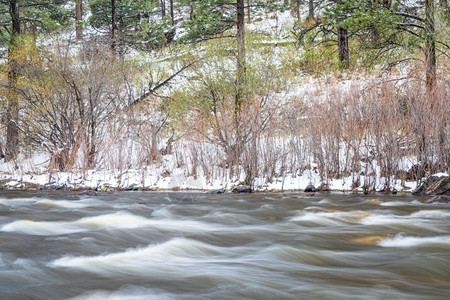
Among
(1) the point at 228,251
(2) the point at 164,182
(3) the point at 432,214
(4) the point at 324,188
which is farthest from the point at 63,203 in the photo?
(3) the point at 432,214

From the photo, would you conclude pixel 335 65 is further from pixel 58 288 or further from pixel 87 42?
pixel 58 288

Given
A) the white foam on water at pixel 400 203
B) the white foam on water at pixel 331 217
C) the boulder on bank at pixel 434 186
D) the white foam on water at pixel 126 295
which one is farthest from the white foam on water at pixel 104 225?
the boulder on bank at pixel 434 186

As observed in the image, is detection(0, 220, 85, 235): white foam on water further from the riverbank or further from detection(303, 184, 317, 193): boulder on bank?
detection(303, 184, 317, 193): boulder on bank

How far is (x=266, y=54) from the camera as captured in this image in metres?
13.4

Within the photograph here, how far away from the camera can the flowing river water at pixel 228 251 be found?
3027 millimetres

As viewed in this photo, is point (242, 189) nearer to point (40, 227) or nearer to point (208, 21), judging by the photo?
point (40, 227)

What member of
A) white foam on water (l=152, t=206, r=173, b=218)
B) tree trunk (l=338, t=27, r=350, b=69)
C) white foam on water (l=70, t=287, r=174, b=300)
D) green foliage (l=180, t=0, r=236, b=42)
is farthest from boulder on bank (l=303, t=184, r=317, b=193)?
tree trunk (l=338, t=27, r=350, b=69)

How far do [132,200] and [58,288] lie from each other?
5189mm

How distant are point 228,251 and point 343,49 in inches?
617

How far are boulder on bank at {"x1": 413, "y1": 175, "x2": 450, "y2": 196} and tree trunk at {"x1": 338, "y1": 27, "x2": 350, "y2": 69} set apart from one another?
10827 mm

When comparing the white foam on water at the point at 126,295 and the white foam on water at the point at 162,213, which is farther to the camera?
the white foam on water at the point at 162,213

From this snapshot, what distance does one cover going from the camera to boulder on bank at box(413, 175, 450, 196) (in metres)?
7.72

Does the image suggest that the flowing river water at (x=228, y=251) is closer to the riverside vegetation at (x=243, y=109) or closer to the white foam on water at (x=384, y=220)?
the white foam on water at (x=384, y=220)

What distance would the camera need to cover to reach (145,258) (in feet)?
13.0
